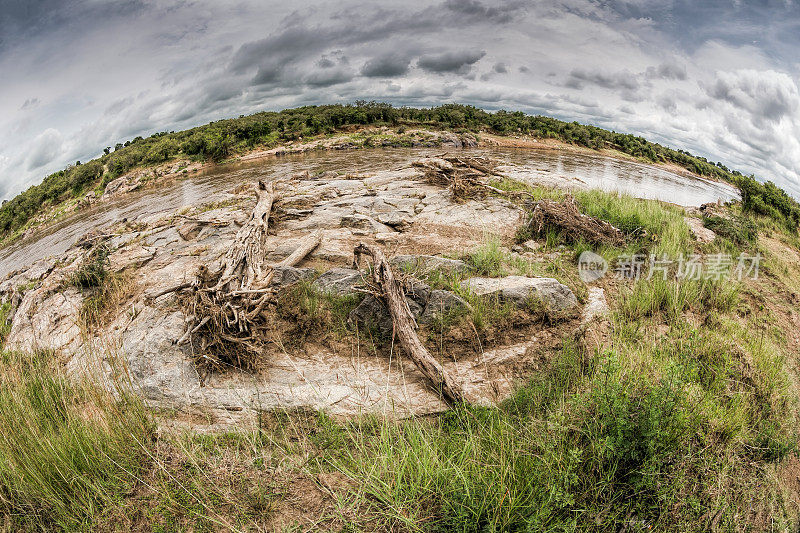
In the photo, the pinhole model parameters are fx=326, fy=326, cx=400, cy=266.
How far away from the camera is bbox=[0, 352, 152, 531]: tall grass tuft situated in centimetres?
256

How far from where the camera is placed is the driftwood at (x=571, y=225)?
22.8ft

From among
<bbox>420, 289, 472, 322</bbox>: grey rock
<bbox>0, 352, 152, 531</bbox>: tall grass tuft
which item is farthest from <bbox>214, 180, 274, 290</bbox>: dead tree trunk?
<bbox>420, 289, 472, 322</bbox>: grey rock

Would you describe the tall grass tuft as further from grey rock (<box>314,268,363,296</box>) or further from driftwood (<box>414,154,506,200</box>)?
driftwood (<box>414,154,506,200</box>)

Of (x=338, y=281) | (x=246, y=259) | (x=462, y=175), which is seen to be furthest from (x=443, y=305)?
(x=462, y=175)

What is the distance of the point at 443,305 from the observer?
4.81 m

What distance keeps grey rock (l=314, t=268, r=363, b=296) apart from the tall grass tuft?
8.97ft

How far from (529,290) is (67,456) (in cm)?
541

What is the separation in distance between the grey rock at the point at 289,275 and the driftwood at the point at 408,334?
133 centimetres

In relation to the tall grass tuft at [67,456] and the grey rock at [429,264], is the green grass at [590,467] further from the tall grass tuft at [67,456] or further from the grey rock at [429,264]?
the grey rock at [429,264]

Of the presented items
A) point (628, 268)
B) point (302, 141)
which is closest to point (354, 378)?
point (628, 268)

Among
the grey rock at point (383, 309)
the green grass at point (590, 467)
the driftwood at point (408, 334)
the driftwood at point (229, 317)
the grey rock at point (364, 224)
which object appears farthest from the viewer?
the grey rock at point (364, 224)

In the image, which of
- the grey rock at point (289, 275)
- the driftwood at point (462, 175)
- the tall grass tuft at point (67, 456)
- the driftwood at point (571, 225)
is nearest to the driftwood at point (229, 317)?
the grey rock at point (289, 275)

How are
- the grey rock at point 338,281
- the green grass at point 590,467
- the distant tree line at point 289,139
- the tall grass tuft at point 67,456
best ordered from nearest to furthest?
the green grass at point 590,467
the tall grass tuft at point 67,456
the grey rock at point 338,281
the distant tree line at point 289,139

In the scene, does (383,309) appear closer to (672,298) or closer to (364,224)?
(364,224)
